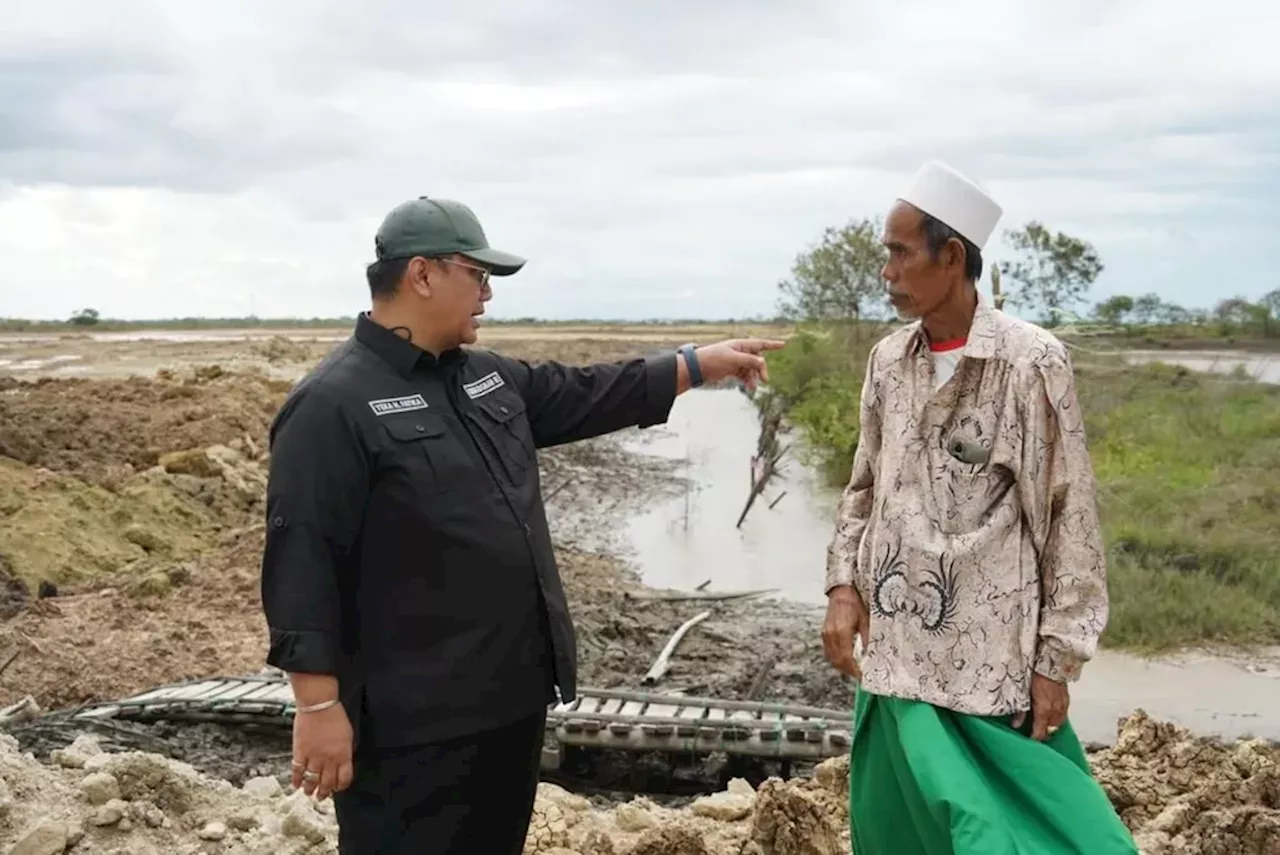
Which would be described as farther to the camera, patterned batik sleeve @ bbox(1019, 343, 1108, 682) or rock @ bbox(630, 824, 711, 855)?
rock @ bbox(630, 824, 711, 855)

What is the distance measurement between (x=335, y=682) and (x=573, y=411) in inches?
35.3

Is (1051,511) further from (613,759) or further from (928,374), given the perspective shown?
(613,759)

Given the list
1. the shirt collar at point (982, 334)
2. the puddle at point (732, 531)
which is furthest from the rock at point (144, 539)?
the shirt collar at point (982, 334)

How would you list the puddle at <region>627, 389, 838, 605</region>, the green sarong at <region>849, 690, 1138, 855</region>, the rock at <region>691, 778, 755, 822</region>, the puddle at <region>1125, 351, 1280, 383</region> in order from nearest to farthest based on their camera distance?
the green sarong at <region>849, 690, 1138, 855</region> < the rock at <region>691, 778, 755, 822</region> < the puddle at <region>627, 389, 838, 605</region> < the puddle at <region>1125, 351, 1280, 383</region>

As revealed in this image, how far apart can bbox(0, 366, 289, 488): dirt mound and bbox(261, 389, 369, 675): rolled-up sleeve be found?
1043 centimetres

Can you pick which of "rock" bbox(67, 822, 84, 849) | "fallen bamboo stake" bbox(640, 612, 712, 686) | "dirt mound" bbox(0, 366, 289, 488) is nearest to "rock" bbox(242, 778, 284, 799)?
"rock" bbox(67, 822, 84, 849)

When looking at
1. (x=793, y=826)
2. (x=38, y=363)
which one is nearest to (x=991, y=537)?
(x=793, y=826)

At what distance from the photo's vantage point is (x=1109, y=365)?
22.8 meters

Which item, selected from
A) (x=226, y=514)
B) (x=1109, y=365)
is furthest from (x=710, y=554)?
(x=1109, y=365)

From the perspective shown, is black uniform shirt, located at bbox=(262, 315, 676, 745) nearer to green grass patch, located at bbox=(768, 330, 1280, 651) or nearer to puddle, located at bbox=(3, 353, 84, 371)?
green grass patch, located at bbox=(768, 330, 1280, 651)

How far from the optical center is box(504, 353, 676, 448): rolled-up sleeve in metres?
3.01

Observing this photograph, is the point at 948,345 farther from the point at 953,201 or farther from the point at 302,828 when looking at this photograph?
the point at 302,828

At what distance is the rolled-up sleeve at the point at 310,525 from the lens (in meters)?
2.41

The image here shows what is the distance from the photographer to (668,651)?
8086mm
